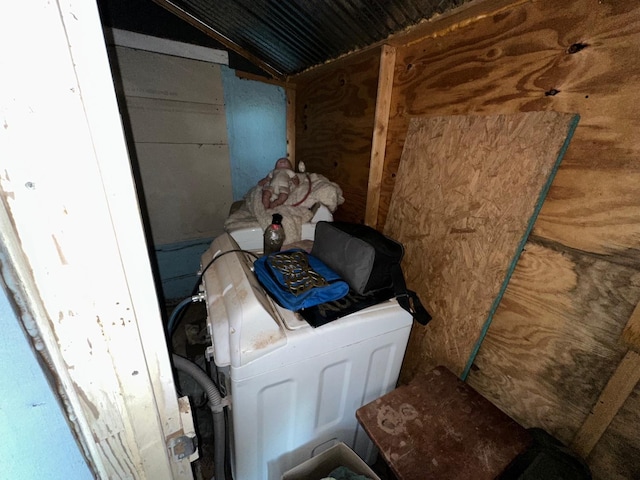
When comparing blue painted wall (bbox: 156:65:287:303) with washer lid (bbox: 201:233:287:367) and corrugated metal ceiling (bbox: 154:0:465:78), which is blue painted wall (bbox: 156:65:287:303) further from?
washer lid (bbox: 201:233:287:367)

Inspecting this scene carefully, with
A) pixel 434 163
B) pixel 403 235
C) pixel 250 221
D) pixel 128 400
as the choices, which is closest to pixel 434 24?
pixel 434 163

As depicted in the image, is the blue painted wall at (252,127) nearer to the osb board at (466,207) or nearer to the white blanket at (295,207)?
the white blanket at (295,207)

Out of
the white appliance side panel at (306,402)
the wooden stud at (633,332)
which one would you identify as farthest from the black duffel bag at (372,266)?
the wooden stud at (633,332)

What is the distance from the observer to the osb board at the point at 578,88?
0.65m

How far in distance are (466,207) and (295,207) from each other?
2.93 ft

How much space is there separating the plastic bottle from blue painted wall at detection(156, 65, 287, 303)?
1316 mm

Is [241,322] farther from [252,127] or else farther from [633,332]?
[252,127]

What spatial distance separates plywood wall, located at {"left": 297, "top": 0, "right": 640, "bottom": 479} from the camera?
666 millimetres

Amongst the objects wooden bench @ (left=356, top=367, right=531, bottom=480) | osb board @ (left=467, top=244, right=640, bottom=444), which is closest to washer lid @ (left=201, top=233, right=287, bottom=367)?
wooden bench @ (left=356, top=367, right=531, bottom=480)

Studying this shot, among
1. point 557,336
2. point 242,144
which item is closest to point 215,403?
point 557,336

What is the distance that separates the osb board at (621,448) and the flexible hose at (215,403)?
122cm

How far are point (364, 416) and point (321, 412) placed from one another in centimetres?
18

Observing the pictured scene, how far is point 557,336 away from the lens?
81 cm

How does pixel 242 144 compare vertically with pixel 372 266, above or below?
above
